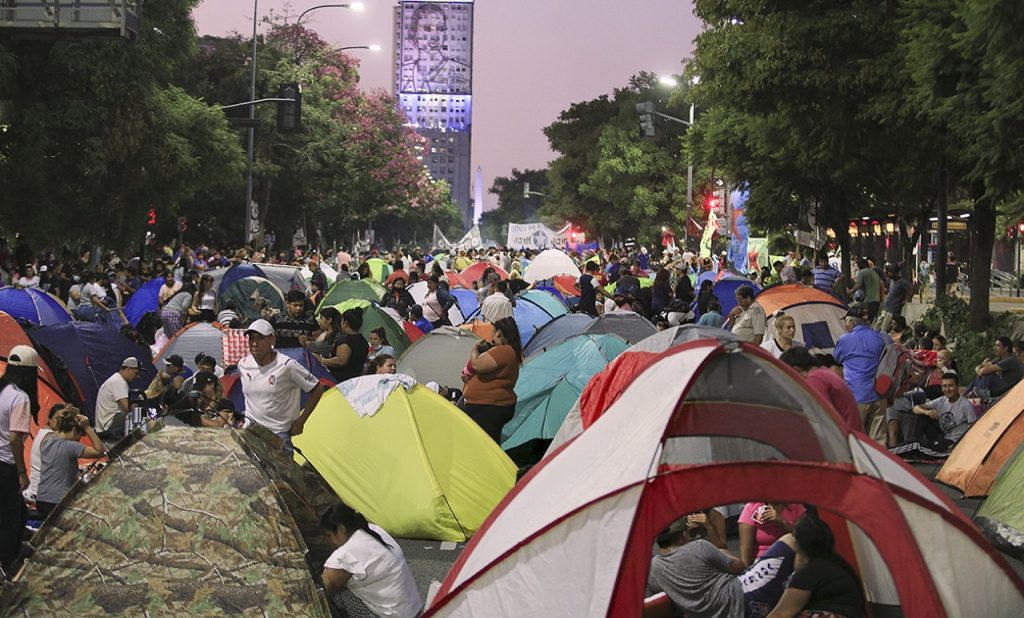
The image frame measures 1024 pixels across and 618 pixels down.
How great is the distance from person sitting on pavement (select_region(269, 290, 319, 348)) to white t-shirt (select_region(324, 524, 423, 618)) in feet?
21.8

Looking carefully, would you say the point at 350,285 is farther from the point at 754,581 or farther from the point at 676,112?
the point at 676,112

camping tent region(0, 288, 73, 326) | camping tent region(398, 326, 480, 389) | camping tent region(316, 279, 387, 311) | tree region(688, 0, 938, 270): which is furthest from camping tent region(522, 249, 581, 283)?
camping tent region(398, 326, 480, 389)

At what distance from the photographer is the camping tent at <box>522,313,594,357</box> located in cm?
2003

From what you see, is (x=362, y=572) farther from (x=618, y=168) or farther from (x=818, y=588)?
(x=618, y=168)

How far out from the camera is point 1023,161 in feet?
58.4

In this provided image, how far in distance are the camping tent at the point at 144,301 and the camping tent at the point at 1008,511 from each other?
51.3 feet

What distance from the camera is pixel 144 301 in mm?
24578

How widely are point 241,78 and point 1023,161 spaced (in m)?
40.5

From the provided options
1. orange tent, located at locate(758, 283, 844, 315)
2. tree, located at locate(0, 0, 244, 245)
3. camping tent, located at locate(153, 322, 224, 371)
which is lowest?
camping tent, located at locate(153, 322, 224, 371)

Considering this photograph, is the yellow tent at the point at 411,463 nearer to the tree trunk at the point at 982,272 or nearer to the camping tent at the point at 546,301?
the camping tent at the point at 546,301

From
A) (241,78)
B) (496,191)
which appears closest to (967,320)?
(241,78)

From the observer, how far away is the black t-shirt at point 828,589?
743 centimetres

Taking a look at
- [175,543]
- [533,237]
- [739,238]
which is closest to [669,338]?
[175,543]

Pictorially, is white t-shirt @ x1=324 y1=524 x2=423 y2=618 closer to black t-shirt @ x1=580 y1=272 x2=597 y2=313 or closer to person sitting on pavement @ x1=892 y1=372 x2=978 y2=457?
person sitting on pavement @ x1=892 y1=372 x2=978 y2=457
